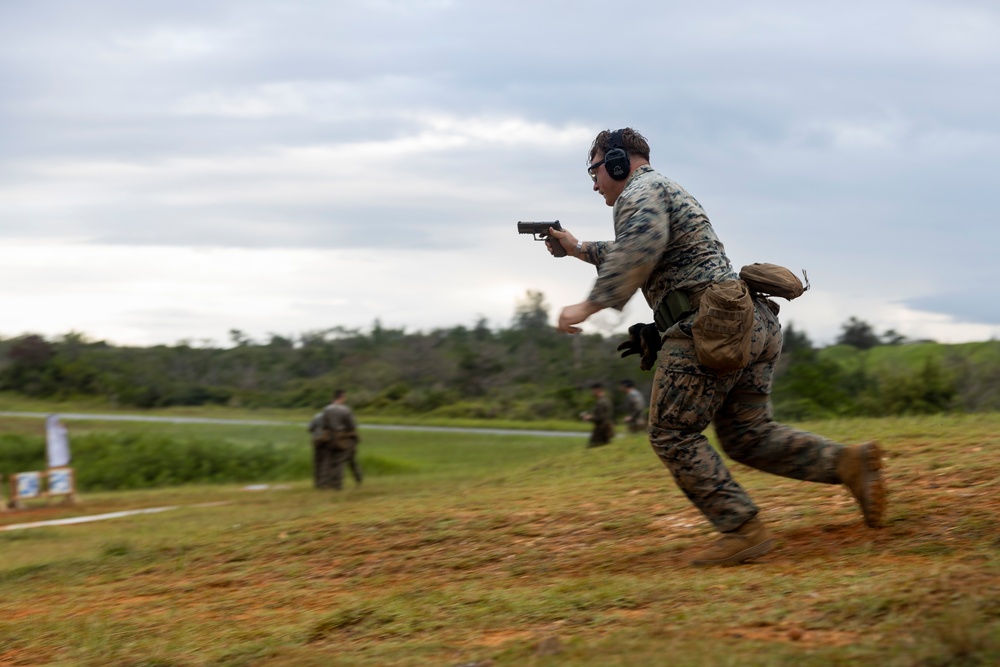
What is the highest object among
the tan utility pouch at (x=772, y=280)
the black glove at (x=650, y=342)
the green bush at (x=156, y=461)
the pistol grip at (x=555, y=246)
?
the pistol grip at (x=555, y=246)

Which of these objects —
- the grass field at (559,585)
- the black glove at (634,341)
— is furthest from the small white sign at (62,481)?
the black glove at (634,341)

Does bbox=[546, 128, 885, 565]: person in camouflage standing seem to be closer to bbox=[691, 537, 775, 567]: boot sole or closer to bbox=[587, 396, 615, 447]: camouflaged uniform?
bbox=[691, 537, 775, 567]: boot sole

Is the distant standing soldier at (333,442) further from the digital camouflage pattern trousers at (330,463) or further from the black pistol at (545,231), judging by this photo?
the black pistol at (545,231)

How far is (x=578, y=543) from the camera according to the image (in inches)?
260

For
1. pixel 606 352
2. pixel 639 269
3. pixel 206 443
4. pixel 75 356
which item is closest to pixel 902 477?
pixel 639 269

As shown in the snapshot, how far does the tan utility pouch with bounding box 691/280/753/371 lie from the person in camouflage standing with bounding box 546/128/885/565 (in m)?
0.09

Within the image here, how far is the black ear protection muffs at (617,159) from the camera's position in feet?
19.0

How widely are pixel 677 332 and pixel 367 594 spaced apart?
81.4 inches

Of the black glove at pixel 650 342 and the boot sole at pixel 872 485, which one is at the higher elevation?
the black glove at pixel 650 342

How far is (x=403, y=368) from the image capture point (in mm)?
56906

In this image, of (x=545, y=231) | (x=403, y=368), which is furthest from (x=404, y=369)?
(x=545, y=231)

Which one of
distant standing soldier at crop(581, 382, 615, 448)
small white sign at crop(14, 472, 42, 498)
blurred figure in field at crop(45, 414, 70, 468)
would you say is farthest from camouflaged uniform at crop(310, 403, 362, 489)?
blurred figure in field at crop(45, 414, 70, 468)

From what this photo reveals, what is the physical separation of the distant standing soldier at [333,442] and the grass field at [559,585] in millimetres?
10310

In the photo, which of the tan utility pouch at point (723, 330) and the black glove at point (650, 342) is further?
the black glove at point (650, 342)
